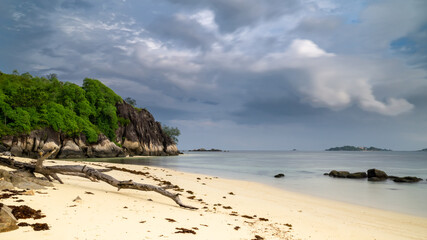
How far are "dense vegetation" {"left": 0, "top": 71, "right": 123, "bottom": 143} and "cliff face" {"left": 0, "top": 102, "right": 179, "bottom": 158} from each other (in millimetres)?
1589

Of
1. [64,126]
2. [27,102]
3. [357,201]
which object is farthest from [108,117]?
[357,201]

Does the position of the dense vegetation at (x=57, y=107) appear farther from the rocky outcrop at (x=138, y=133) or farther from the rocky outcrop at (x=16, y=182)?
the rocky outcrop at (x=16, y=182)

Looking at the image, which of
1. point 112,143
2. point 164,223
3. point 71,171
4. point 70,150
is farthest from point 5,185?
point 112,143

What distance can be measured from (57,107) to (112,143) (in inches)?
682

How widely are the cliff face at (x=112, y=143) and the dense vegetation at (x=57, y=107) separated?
159 cm

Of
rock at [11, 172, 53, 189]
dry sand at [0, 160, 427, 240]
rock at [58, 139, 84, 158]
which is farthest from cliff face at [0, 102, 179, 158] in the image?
dry sand at [0, 160, 427, 240]

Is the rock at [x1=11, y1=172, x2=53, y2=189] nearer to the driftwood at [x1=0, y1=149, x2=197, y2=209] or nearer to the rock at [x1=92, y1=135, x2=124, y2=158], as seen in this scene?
the driftwood at [x1=0, y1=149, x2=197, y2=209]

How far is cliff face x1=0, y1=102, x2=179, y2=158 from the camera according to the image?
45562mm

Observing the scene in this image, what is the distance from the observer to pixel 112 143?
67.4 m

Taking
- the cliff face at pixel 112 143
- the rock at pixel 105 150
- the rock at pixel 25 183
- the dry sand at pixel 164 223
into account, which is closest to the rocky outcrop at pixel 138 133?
the cliff face at pixel 112 143

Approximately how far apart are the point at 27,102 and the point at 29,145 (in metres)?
8.62

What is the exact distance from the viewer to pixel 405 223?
12.8 meters

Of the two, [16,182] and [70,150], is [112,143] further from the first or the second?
[16,182]

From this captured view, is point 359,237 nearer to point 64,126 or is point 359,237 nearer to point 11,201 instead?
point 11,201
